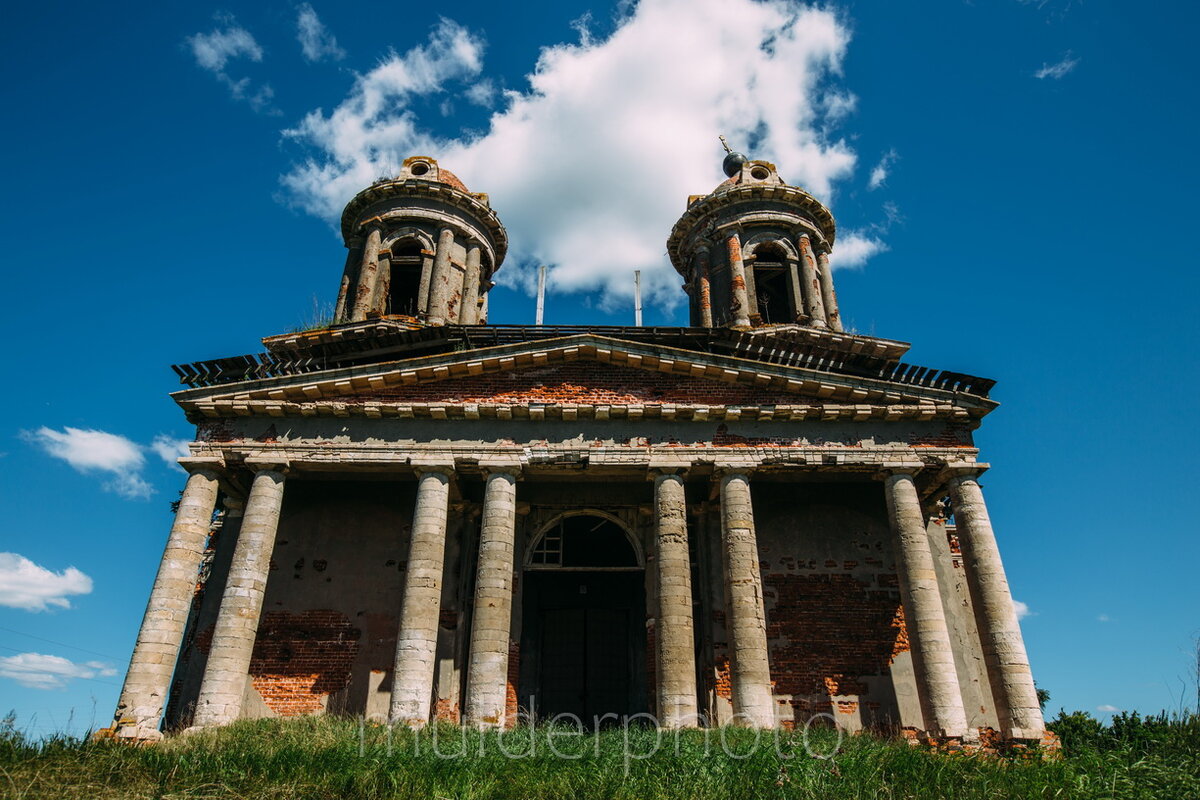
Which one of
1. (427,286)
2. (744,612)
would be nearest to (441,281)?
(427,286)

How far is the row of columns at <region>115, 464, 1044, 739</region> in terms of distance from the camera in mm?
13242

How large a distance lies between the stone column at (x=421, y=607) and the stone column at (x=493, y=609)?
0.79 meters

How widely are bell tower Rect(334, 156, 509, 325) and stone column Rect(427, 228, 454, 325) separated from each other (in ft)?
0.10

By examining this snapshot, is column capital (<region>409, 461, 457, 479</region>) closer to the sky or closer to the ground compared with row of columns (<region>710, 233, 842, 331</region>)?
closer to the ground

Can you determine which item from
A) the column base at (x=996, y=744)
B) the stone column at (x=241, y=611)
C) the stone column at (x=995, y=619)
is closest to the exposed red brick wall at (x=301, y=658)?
the stone column at (x=241, y=611)

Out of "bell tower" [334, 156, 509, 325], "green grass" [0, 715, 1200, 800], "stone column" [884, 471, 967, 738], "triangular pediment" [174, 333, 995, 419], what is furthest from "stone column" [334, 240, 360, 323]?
"stone column" [884, 471, 967, 738]

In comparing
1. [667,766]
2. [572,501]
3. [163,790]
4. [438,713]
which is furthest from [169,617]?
[667,766]

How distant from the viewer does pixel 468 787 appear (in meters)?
7.86

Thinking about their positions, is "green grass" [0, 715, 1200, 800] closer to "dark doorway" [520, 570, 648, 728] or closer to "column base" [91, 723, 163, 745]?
"column base" [91, 723, 163, 745]

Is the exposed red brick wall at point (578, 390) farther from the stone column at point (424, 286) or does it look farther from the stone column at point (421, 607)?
the stone column at point (424, 286)

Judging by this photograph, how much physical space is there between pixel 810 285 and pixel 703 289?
3.53 m

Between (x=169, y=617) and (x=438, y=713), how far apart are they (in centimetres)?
546

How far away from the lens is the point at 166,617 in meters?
13.8

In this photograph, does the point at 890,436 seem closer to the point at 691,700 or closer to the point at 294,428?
the point at 691,700
